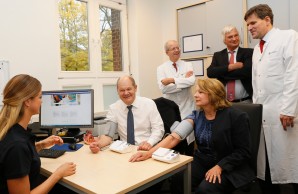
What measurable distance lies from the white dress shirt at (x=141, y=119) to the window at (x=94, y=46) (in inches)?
45.1

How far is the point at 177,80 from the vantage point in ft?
9.15

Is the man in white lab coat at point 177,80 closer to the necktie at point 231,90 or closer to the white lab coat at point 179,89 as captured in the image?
the white lab coat at point 179,89

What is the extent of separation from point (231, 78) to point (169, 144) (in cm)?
105

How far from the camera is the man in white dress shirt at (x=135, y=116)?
2.12m

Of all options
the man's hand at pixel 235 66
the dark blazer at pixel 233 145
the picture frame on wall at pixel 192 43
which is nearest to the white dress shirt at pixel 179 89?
the man's hand at pixel 235 66

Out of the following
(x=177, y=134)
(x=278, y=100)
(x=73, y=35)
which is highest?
(x=73, y=35)

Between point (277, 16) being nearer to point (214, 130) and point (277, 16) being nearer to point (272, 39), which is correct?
point (272, 39)

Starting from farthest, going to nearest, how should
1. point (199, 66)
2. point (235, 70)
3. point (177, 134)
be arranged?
point (199, 66), point (235, 70), point (177, 134)

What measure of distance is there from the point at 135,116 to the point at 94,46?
1.58 metres

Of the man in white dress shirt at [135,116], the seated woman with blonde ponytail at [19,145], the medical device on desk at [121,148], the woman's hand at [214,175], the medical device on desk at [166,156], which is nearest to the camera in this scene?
the seated woman with blonde ponytail at [19,145]

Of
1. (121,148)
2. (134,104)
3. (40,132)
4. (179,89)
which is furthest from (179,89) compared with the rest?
(40,132)

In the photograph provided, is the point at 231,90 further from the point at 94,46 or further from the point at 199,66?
the point at 94,46

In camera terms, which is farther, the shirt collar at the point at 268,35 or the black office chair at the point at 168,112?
the black office chair at the point at 168,112

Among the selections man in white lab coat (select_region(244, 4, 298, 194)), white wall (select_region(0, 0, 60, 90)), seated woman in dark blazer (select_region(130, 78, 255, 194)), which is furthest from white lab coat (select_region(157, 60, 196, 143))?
white wall (select_region(0, 0, 60, 90))
